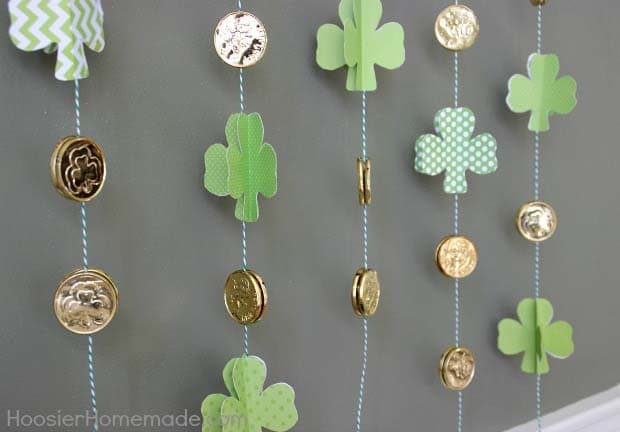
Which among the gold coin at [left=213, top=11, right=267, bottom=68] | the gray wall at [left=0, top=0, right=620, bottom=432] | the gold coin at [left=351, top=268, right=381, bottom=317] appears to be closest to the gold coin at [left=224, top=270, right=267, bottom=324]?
the gray wall at [left=0, top=0, right=620, bottom=432]

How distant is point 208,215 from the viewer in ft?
2.73

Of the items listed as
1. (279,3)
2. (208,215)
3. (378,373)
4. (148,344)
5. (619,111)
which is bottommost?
(378,373)

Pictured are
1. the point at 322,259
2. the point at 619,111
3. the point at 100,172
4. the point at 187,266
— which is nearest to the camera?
the point at 100,172

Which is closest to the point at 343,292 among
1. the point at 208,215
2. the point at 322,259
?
the point at 322,259

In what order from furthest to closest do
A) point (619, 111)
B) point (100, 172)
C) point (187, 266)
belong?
point (619, 111) → point (187, 266) → point (100, 172)

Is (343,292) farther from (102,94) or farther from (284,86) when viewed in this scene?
(102,94)

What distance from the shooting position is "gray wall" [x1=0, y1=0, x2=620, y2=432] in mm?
729

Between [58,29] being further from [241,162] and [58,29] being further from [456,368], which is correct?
[456,368]

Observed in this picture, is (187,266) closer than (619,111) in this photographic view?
Yes

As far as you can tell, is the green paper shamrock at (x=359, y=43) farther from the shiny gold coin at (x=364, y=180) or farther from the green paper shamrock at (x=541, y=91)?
the green paper shamrock at (x=541, y=91)

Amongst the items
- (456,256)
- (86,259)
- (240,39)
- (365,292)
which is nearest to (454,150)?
(456,256)

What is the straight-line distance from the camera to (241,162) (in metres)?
0.80

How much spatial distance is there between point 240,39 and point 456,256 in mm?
471

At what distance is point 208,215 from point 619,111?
2.89 feet
